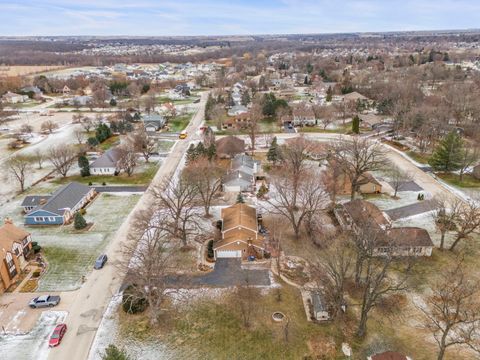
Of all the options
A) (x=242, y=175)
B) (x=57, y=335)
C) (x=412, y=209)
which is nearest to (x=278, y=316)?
(x=57, y=335)

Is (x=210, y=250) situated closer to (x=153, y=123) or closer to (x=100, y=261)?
(x=100, y=261)

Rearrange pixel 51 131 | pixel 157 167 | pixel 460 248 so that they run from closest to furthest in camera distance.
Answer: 1. pixel 460 248
2. pixel 157 167
3. pixel 51 131

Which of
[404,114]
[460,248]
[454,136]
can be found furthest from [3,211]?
[404,114]

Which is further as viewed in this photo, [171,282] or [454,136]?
[454,136]

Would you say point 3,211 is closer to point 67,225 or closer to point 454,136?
point 67,225

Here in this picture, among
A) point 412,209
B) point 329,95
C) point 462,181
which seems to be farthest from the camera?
point 329,95

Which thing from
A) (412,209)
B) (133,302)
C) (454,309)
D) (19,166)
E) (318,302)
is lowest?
(454,309)
